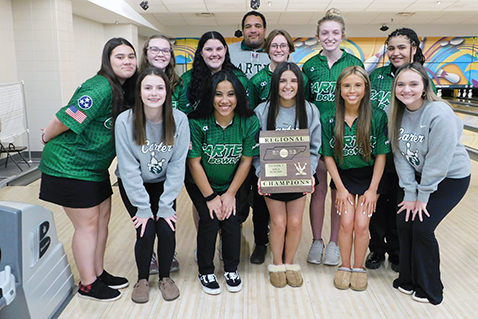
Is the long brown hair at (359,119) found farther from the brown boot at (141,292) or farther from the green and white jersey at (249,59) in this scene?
the brown boot at (141,292)

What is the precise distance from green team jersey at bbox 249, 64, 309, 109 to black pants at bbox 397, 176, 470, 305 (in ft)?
2.97

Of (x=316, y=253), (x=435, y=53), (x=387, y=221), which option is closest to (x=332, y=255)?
(x=316, y=253)

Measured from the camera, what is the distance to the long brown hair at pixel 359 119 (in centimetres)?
197

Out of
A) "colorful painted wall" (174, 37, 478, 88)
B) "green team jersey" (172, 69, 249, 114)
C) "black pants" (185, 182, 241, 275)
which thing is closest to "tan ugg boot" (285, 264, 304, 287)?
"black pants" (185, 182, 241, 275)

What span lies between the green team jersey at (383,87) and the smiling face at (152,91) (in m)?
1.26

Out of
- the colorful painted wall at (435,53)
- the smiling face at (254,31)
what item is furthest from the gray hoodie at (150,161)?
the colorful painted wall at (435,53)

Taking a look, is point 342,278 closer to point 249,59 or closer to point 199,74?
point 199,74

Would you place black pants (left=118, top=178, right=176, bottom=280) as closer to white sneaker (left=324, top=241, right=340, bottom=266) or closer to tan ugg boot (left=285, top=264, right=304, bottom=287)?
tan ugg boot (left=285, top=264, right=304, bottom=287)

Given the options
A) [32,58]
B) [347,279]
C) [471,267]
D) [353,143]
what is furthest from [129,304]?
[32,58]

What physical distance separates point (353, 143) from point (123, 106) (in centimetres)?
115

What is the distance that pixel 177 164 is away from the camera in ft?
6.16

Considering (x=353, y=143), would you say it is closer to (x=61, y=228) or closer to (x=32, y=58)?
(x=61, y=228)

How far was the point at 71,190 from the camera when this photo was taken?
180 cm

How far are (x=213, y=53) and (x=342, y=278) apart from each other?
1.39 meters
